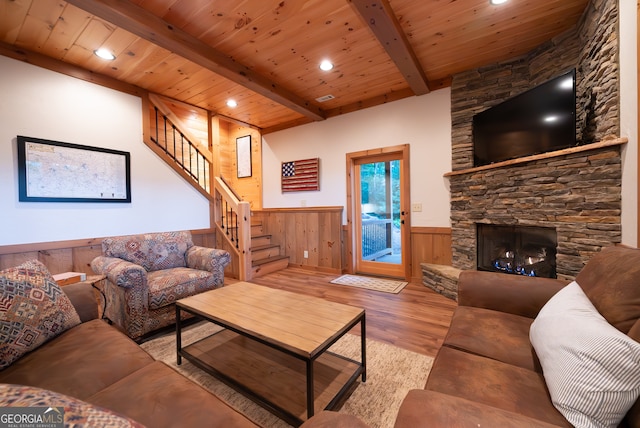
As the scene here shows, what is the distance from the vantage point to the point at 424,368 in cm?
179

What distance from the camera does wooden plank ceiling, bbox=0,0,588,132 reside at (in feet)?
6.90

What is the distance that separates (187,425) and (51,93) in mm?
3700

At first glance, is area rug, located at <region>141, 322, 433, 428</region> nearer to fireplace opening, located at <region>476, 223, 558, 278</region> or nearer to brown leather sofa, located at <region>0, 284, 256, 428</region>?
brown leather sofa, located at <region>0, 284, 256, 428</region>

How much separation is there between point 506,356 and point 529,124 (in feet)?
7.84

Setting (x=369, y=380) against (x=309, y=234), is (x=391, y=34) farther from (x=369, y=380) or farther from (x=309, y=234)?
(x=309, y=234)

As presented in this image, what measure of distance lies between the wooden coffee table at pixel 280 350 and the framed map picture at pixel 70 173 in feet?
7.17

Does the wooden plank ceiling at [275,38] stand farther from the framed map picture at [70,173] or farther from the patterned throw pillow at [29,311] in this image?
the patterned throw pillow at [29,311]

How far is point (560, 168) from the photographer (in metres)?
2.22

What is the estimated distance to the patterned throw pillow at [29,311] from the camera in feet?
3.80

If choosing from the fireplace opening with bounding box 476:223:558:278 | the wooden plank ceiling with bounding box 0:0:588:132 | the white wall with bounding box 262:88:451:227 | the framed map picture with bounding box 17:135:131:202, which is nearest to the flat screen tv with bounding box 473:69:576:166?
the white wall with bounding box 262:88:451:227

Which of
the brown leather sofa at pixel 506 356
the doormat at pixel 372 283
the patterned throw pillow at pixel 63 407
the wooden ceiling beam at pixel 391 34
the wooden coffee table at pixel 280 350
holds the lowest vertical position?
the doormat at pixel 372 283

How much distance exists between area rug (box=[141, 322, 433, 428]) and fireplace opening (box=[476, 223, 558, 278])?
177cm

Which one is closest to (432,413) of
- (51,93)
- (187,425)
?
(187,425)

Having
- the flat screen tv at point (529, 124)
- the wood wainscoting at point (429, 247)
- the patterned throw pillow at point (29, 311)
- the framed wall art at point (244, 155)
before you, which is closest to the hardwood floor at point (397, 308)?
the wood wainscoting at point (429, 247)
